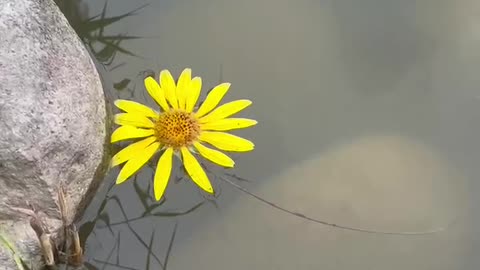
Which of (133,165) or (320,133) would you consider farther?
(320,133)

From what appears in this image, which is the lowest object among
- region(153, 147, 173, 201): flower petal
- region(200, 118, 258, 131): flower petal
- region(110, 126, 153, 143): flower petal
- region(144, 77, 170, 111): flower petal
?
region(153, 147, 173, 201): flower petal

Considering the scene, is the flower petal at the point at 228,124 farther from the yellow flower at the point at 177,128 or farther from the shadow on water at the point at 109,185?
the shadow on water at the point at 109,185

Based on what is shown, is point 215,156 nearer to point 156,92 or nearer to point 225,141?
point 225,141

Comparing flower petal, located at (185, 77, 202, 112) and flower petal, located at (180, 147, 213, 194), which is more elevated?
flower petal, located at (185, 77, 202, 112)

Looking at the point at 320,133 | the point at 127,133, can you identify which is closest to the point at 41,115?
the point at 127,133

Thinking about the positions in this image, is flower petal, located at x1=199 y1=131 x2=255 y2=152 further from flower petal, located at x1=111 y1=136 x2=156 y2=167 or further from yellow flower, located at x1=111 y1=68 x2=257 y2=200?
flower petal, located at x1=111 y1=136 x2=156 y2=167

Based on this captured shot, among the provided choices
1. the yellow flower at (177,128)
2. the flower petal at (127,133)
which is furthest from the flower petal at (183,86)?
the flower petal at (127,133)

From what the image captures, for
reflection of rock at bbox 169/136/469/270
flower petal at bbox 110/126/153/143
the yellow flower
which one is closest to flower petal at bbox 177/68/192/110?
the yellow flower
